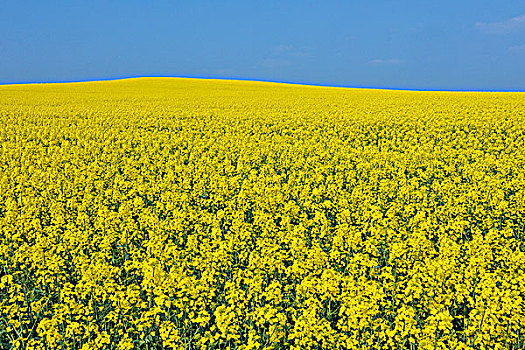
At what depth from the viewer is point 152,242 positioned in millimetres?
8320

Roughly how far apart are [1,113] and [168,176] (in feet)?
85.6

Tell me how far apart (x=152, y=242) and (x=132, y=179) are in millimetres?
6329

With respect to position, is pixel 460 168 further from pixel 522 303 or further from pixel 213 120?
pixel 213 120

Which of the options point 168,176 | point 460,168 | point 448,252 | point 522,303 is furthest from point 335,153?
point 522,303

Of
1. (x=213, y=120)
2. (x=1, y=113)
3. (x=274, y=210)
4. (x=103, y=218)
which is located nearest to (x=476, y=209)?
(x=274, y=210)

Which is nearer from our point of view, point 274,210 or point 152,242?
point 152,242

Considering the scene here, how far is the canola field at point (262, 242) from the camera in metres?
5.82

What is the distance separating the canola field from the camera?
19.1 feet

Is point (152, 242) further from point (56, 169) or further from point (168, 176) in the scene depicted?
point (56, 169)

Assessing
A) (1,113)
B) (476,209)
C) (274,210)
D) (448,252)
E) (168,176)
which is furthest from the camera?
(1,113)

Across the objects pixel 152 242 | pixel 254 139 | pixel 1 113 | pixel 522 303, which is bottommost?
pixel 522 303

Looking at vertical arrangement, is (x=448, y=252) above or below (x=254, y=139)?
below

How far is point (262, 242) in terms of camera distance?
811cm

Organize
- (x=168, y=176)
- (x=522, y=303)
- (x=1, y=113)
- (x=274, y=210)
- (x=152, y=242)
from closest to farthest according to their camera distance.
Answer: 1. (x=522, y=303)
2. (x=152, y=242)
3. (x=274, y=210)
4. (x=168, y=176)
5. (x=1, y=113)
